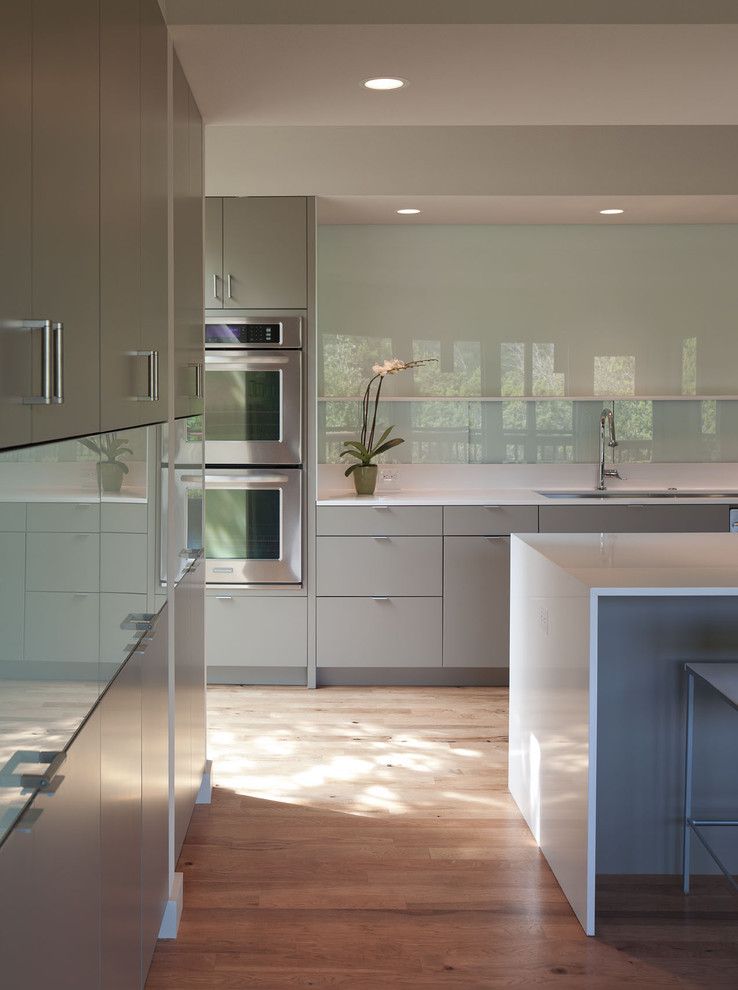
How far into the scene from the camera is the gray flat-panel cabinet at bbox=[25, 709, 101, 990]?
1.39 m

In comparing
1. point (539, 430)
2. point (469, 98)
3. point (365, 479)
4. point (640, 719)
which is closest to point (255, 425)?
point (365, 479)

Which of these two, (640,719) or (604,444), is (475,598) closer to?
(604,444)

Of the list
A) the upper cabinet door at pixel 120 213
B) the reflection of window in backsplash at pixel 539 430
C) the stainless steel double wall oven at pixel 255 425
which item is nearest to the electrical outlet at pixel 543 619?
the upper cabinet door at pixel 120 213

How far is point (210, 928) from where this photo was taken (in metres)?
2.75

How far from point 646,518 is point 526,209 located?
1.57m

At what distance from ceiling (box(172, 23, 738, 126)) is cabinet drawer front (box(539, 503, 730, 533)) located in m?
1.94

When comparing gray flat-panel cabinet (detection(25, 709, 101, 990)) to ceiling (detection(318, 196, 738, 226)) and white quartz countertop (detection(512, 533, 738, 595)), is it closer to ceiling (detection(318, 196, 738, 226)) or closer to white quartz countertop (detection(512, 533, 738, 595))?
white quartz countertop (detection(512, 533, 738, 595))

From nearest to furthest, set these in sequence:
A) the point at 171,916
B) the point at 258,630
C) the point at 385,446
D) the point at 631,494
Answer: the point at 171,916
the point at 258,630
the point at 385,446
the point at 631,494

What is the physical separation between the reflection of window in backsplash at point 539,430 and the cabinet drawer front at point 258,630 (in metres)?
0.95

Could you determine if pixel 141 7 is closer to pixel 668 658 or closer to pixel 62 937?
pixel 62 937

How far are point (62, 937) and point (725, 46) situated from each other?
2552 millimetres

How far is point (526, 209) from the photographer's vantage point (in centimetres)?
514

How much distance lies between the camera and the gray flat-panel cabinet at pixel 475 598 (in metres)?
5.02

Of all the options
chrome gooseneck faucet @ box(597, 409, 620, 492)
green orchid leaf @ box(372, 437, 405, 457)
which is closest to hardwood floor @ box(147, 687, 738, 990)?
green orchid leaf @ box(372, 437, 405, 457)
